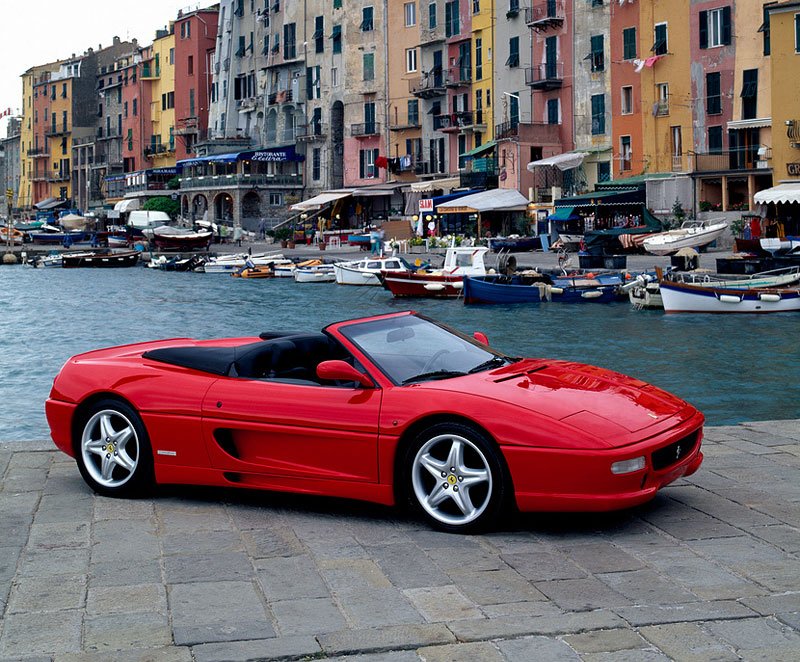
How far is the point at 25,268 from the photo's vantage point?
83.6m

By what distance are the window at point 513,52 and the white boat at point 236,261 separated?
1633 cm

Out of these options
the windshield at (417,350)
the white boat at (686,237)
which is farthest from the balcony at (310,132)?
the windshield at (417,350)

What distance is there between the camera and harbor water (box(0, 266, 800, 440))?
22.0 metres

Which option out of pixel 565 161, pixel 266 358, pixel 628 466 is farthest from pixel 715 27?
pixel 628 466

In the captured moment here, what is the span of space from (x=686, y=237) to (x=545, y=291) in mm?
8257

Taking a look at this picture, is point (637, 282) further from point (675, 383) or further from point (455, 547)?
point (455, 547)

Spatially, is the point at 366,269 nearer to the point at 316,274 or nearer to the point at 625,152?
the point at 316,274

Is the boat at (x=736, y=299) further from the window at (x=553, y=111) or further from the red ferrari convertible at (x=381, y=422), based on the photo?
the red ferrari convertible at (x=381, y=422)

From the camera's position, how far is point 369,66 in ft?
267

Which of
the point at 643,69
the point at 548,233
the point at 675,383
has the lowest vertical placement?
the point at 675,383

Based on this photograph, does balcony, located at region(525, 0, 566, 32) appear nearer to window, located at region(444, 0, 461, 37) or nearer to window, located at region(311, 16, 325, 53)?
window, located at region(444, 0, 461, 37)

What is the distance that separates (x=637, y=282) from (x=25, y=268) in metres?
53.4

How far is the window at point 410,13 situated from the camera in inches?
→ 3044

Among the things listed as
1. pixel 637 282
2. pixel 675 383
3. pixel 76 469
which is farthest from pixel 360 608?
pixel 637 282
